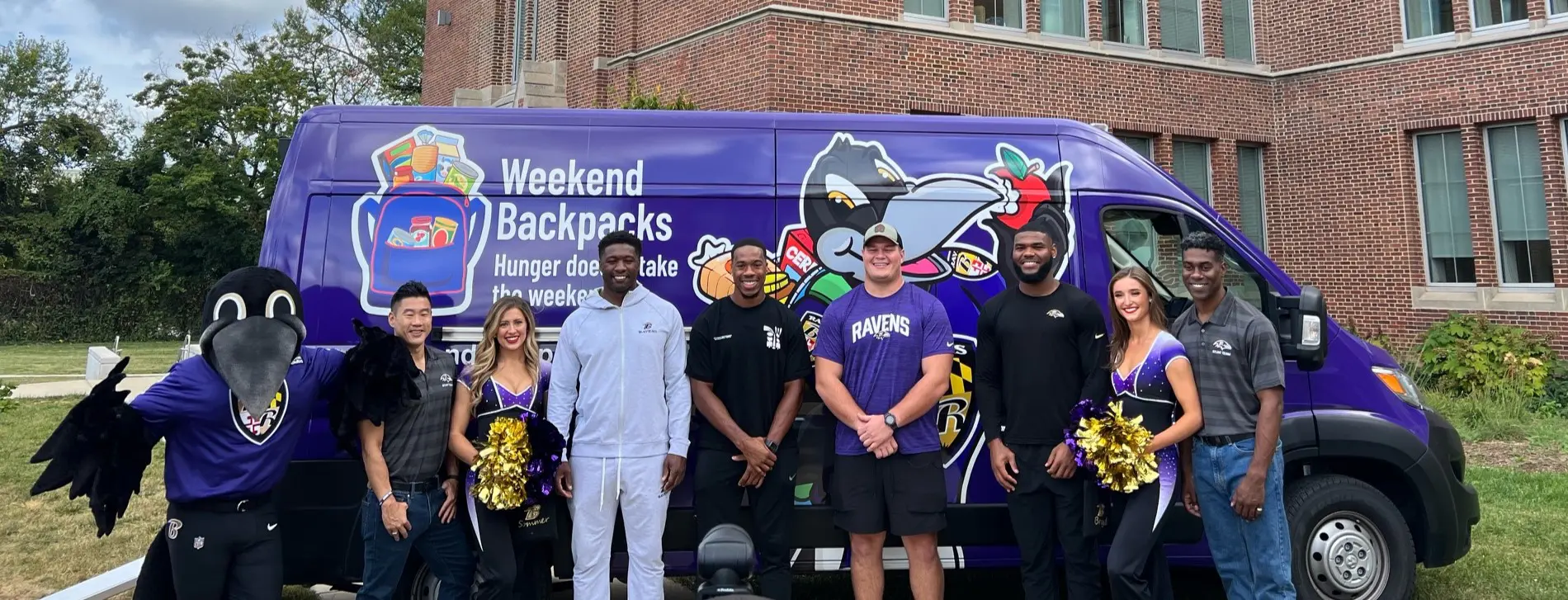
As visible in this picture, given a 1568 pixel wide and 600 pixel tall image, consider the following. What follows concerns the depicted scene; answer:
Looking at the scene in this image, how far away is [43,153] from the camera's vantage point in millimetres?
37625

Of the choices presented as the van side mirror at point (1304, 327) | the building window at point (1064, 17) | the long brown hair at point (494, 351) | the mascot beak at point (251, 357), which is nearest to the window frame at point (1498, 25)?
the building window at point (1064, 17)

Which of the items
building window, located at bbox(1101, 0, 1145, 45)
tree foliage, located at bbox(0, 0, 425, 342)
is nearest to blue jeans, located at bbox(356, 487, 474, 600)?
building window, located at bbox(1101, 0, 1145, 45)

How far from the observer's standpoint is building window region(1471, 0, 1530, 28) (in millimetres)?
13109

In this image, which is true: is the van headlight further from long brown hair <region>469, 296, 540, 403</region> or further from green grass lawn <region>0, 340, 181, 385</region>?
green grass lawn <region>0, 340, 181, 385</region>

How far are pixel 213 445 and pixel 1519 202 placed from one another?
51.6 feet

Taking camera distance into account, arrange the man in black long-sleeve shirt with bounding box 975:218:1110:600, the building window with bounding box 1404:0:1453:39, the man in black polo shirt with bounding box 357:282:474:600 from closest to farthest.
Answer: the man in black polo shirt with bounding box 357:282:474:600 → the man in black long-sleeve shirt with bounding box 975:218:1110:600 → the building window with bounding box 1404:0:1453:39

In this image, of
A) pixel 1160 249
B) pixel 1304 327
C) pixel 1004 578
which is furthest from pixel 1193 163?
pixel 1304 327

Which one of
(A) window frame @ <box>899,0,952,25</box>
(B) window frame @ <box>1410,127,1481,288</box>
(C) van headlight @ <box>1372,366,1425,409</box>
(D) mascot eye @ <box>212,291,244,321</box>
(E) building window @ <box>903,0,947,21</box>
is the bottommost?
(C) van headlight @ <box>1372,366,1425,409</box>

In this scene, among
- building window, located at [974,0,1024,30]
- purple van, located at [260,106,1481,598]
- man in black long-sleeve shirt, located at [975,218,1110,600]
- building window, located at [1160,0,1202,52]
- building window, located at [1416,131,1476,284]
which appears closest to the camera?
man in black long-sleeve shirt, located at [975,218,1110,600]

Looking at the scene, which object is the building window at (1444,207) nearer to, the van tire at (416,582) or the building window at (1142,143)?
the building window at (1142,143)

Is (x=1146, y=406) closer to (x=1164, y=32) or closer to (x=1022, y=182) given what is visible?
(x=1022, y=182)

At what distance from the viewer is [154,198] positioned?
1145 inches

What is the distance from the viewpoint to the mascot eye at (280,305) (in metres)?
3.25

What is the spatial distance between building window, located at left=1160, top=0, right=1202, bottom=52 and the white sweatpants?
1305cm
